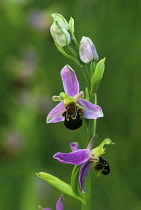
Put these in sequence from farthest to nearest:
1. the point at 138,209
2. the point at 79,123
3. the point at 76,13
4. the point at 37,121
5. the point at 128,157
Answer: the point at 76,13 < the point at 37,121 < the point at 128,157 < the point at 138,209 < the point at 79,123

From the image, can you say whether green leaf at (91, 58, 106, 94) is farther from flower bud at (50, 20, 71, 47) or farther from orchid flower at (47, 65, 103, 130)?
flower bud at (50, 20, 71, 47)

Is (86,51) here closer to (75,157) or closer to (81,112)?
(81,112)

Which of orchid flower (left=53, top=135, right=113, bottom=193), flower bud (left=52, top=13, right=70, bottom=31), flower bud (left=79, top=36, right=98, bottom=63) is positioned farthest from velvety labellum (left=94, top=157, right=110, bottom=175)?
flower bud (left=52, top=13, right=70, bottom=31)

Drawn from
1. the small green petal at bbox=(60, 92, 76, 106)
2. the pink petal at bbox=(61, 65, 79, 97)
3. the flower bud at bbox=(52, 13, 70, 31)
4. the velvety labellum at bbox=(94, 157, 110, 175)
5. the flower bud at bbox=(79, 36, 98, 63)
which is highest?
the flower bud at bbox=(52, 13, 70, 31)

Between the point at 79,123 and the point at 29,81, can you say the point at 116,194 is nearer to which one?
the point at 29,81

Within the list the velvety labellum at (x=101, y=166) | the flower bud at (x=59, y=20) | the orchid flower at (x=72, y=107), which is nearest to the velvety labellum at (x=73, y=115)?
the orchid flower at (x=72, y=107)

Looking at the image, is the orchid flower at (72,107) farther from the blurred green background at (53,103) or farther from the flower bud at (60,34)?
the blurred green background at (53,103)

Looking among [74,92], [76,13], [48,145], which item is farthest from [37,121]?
[74,92]
